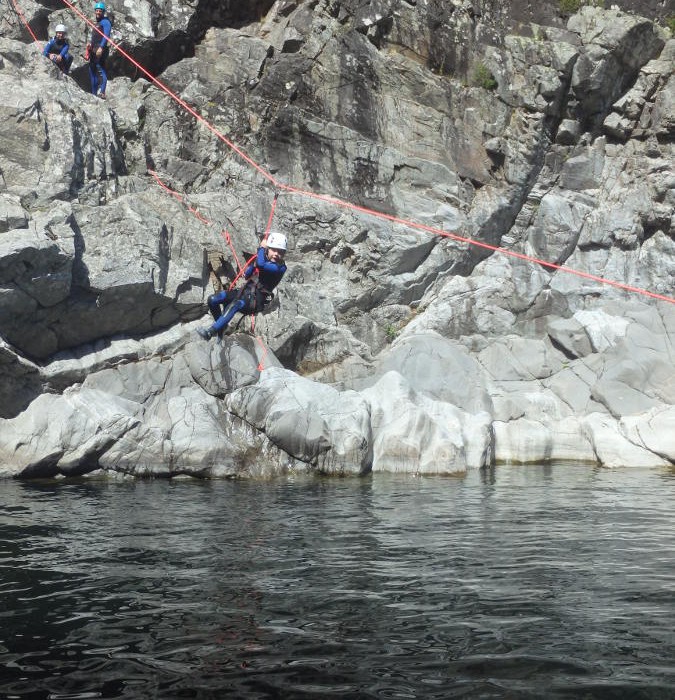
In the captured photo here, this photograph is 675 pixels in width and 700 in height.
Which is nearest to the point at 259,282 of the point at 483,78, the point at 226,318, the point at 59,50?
the point at 226,318

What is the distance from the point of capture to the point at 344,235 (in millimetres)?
28078

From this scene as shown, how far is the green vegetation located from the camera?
31109 mm

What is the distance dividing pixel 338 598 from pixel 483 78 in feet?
90.9

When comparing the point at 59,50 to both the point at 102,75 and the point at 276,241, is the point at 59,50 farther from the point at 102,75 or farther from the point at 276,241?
the point at 276,241

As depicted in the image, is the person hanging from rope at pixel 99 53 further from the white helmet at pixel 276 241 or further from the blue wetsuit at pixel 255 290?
the white helmet at pixel 276 241

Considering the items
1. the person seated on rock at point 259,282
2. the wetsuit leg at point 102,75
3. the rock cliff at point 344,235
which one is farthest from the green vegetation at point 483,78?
the person seated on rock at point 259,282

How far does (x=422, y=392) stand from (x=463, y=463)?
3.61 meters

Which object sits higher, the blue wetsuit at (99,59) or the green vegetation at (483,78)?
the green vegetation at (483,78)

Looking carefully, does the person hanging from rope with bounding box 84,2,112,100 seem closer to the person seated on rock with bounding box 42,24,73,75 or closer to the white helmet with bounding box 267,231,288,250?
the person seated on rock with bounding box 42,24,73,75

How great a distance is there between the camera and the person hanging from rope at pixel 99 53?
83.8ft

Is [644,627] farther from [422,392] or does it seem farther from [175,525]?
[422,392]

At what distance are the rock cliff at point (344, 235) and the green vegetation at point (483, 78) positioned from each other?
0.29 ft

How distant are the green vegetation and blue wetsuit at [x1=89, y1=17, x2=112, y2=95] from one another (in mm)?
14733

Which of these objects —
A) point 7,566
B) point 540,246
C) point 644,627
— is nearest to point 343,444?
point 7,566
